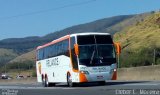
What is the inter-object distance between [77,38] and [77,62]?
1405mm

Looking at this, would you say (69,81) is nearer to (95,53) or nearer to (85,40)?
(95,53)

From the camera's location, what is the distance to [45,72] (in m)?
41.0

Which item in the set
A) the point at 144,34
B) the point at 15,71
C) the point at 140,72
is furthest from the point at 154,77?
the point at 15,71

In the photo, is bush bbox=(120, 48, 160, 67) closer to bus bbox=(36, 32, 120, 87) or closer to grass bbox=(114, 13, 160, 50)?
bus bbox=(36, 32, 120, 87)

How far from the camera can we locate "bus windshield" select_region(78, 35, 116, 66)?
32125mm

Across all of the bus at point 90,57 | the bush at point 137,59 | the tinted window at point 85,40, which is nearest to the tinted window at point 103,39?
the bus at point 90,57

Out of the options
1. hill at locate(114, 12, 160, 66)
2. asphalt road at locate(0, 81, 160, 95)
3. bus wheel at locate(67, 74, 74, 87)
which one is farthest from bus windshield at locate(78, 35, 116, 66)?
hill at locate(114, 12, 160, 66)

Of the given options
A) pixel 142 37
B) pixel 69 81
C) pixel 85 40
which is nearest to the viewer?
pixel 85 40

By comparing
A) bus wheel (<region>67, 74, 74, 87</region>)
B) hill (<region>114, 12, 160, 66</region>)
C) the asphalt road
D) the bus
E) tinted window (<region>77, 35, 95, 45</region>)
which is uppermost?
hill (<region>114, 12, 160, 66</region>)

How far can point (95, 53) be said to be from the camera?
105ft

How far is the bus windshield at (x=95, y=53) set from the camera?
32.1 meters

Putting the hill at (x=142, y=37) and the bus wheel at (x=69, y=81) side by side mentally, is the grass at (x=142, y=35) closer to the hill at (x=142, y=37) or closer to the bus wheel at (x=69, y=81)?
the hill at (x=142, y=37)

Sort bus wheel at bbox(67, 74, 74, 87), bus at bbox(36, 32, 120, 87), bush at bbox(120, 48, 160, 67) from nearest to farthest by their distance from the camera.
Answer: bus at bbox(36, 32, 120, 87), bus wheel at bbox(67, 74, 74, 87), bush at bbox(120, 48, 160, 67)

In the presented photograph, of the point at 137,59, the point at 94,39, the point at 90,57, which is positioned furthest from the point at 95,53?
the point at 137,59
